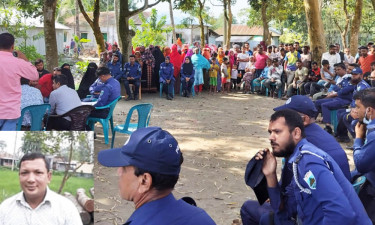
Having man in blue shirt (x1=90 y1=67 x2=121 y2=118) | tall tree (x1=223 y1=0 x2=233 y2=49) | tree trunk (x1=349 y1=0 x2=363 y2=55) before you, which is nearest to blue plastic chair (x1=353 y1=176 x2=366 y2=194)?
man in blue shirt (x1=90 y1=67 x2=121 y2=118)

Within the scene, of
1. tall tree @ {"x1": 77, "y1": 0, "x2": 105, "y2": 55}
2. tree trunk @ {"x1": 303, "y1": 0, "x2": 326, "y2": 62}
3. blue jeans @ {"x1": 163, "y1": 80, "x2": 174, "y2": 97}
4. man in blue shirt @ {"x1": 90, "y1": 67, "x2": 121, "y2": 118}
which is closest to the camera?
man in blue shirt @ {"x1": 90, "y1": 67, "x2": 121, "y2": 118}

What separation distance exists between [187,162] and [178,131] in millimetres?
2661

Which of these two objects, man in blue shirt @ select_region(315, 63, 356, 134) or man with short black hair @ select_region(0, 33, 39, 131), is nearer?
man with short black hair @ select_region(0, 33, 39, 131)

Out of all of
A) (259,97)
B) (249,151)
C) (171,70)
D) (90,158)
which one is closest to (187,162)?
(249,151)

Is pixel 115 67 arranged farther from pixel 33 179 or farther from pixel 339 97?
pixel 33 179

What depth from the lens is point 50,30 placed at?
42.6ft

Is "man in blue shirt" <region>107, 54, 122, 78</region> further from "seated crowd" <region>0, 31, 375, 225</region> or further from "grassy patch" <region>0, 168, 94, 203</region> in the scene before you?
"grassy patch" <region>0, 168, 94, 203</region>

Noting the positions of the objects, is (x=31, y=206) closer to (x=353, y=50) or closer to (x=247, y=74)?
(x=247, y=74)

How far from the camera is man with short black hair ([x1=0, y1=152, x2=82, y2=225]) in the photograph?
3137mm

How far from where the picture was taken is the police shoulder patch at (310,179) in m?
3.01

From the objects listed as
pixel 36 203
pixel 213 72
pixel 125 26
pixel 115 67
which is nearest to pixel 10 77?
pixel 36 203

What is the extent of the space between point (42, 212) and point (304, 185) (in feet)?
5.17

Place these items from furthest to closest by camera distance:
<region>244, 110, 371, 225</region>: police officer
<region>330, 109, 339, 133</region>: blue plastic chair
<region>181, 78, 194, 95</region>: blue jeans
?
<region>181, 78, 194, 95</region>: blue jeans < <region>330, 109, 339, 133</region>: blue plastic chair < <region>244, 110, 371, 225</region>: police officer

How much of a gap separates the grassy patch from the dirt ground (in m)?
2.26
